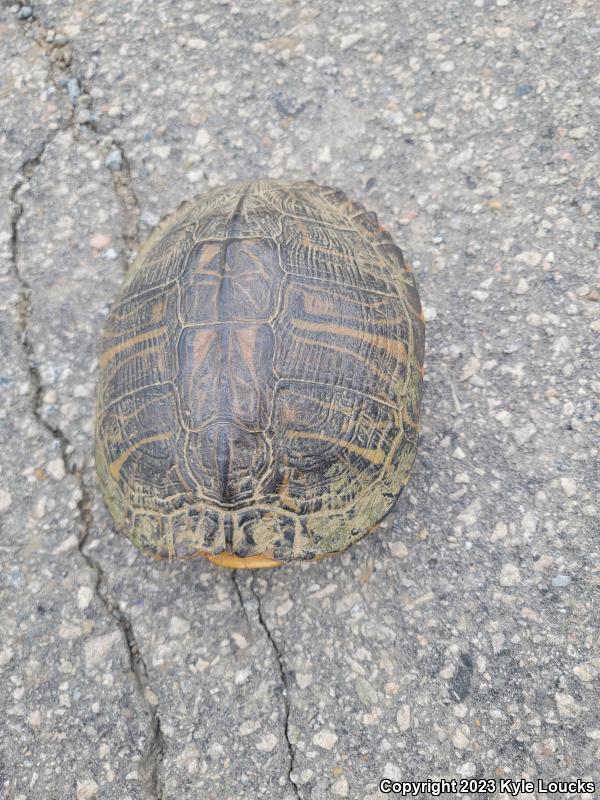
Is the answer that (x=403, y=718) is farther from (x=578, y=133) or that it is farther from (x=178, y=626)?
(x=578, y=133)

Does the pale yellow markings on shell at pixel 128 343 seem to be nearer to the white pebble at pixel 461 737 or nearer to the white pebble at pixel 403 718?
the white pebble at pixel 403 718

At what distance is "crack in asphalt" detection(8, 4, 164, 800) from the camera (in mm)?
2539

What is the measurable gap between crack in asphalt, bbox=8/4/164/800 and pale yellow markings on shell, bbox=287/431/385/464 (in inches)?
47.7

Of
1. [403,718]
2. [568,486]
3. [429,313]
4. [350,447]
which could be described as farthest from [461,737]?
[429,313]

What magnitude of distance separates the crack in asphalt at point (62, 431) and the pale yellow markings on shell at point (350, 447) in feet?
3.97

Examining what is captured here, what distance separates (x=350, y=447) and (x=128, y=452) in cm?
79

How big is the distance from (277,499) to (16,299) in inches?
77.0

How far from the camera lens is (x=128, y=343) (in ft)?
7.82

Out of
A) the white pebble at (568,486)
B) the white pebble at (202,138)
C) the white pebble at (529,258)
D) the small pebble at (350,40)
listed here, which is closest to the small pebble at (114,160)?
the white pebble at (202,138)

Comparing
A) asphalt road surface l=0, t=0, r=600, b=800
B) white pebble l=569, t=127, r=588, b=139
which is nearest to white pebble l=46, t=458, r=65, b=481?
asphalt road surface l=0, t=0, r=600, b=800

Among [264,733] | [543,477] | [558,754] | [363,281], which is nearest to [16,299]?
[363,281]

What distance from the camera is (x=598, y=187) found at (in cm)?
314

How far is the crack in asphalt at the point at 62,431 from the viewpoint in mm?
2539

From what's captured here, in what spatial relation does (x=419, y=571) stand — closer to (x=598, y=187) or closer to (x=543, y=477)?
(x=543, y=477)
